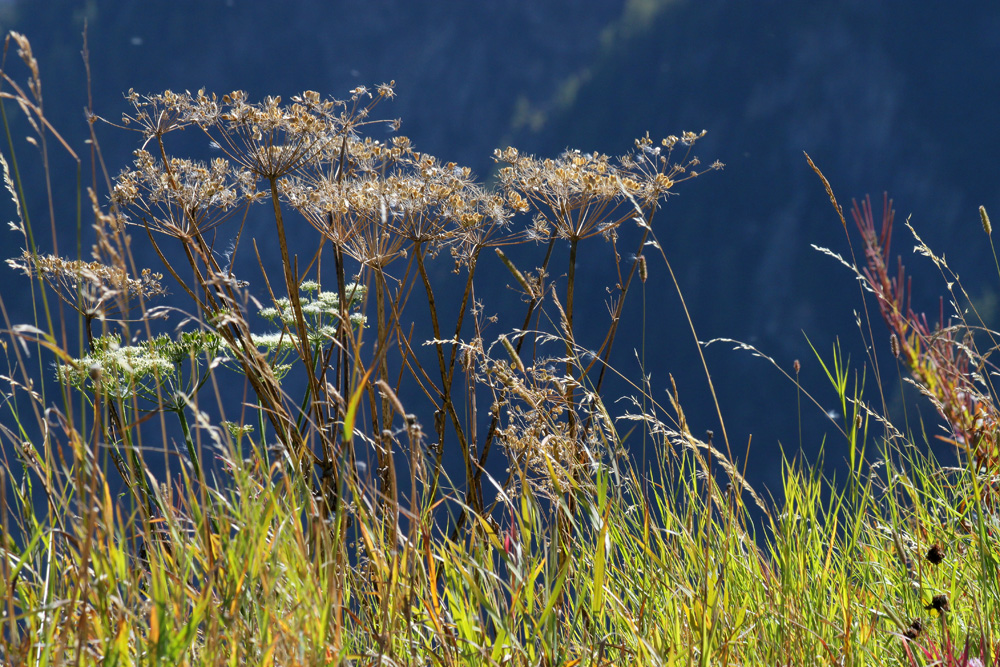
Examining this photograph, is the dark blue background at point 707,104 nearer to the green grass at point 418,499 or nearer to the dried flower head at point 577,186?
the dried flower head at point 577,186

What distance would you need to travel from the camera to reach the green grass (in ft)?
2.96

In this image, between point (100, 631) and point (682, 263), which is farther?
point (682, 263)

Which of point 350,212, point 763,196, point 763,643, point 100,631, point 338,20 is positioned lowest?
point 763,643

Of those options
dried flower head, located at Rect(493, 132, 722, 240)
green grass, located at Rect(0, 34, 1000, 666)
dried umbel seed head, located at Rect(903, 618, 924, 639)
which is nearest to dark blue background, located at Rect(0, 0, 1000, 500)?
dried flower head, located at Rect(493, 132, 722, 240)

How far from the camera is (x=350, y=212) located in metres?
2.14

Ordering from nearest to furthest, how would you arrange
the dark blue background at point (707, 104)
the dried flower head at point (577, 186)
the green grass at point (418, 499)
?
the green grass at point (418, 499) → the dried flower head at point (577, 186) → the dark blue background at point (707, 104)

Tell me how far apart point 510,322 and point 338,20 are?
2626 centimetres

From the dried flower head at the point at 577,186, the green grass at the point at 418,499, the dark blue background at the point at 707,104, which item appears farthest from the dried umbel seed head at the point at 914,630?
the dark blue background at the point at 707,104

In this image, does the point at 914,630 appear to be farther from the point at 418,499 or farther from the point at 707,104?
the point at 707,104

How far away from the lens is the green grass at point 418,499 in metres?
0.90

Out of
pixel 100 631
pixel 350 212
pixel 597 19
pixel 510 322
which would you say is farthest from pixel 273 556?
pixel 597 19

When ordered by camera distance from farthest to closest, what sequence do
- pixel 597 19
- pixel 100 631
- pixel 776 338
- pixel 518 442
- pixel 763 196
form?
pixel 597 19 < pixel 763 196 < pixel 776 338 < pixel 518 442 < pixel 100 631

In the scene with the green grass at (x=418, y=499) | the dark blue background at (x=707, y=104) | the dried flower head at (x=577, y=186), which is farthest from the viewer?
the dark blue background at (x=707, y=104)

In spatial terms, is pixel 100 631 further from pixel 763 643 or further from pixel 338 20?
pixel 338 20
